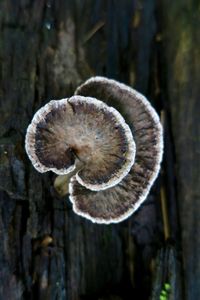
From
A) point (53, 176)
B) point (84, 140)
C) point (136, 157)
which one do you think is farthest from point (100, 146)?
point (53, 176)

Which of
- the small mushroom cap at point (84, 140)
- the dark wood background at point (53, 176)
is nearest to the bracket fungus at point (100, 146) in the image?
the small mushroom cap at point (84, 140)

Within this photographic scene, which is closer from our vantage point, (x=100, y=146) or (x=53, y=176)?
(x=100, y=146)

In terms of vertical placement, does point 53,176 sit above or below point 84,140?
below

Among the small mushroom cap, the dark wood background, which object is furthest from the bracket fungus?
the dark wood background

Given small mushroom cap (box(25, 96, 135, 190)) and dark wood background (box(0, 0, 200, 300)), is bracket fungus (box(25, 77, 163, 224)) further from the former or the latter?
dark wood background (box(0, 0, 200, 300))

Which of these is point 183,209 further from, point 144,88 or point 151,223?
point 144,88

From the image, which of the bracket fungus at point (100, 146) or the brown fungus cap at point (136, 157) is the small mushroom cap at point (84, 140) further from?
the brown fungus cap at point (136, 157)

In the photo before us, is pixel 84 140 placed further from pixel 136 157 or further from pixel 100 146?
pixel 136 157
